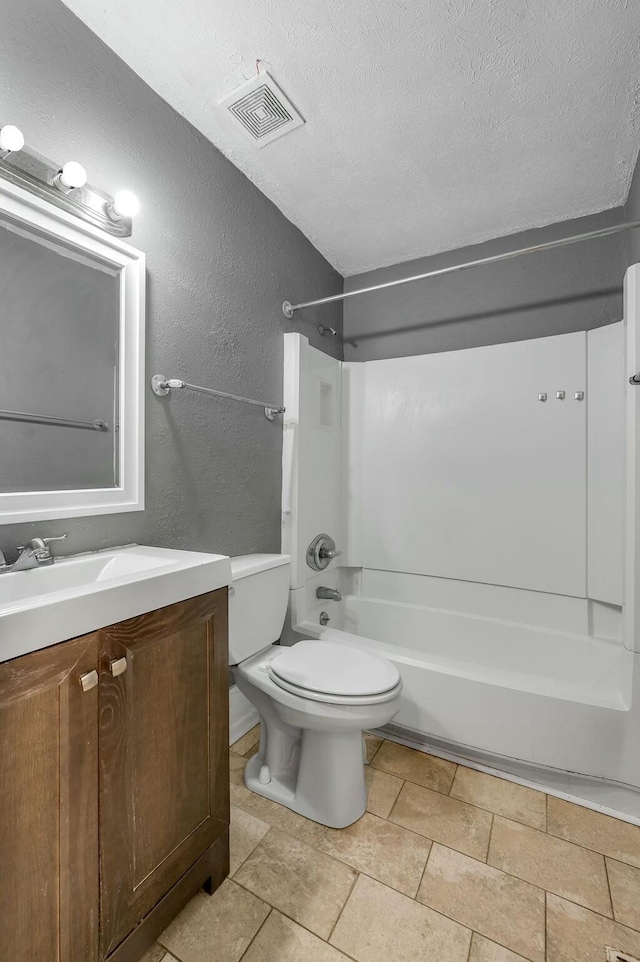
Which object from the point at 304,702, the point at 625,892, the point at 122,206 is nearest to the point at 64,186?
the point at 122,206

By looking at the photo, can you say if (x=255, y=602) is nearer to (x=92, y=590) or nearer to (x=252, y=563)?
(x=252, y=563)

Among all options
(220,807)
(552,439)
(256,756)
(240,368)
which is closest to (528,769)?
(256,756)

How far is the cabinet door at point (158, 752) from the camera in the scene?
84 centimetres

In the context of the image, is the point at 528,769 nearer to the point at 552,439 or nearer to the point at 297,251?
the point at 552,439

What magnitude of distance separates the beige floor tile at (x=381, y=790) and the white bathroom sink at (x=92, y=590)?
3.36 ft

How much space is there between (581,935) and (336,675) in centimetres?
84

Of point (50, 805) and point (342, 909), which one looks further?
point (342, 909)

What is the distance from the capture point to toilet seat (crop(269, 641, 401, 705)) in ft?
4.26

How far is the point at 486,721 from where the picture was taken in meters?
1.59

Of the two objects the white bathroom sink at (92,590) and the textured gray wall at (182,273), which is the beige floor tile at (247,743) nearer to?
the textured gray wall at (182,273)

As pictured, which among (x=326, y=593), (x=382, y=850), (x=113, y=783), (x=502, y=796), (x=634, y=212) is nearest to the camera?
(x=113, y=783)

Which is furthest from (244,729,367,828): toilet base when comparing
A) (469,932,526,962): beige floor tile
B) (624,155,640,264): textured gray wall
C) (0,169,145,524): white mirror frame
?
(624,155,640,264): textured gray wall

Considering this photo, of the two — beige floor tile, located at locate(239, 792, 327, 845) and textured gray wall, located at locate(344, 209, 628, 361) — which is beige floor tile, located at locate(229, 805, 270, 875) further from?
textured gray wall, located at locate(344, 209, 628, 361)

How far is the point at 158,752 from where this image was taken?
0.94 metres
